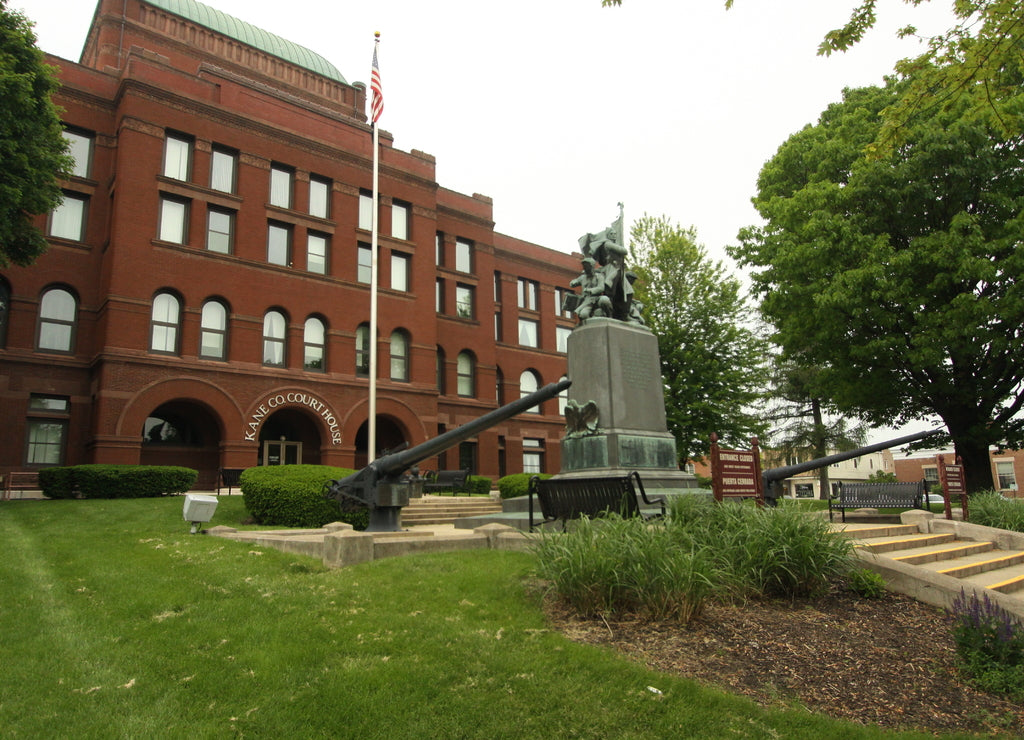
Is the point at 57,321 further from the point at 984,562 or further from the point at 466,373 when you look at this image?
the point at 984,562

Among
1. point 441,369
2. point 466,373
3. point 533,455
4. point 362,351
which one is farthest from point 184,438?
point 533,455

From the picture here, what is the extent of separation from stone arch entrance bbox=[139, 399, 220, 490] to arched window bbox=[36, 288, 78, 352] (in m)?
3.71

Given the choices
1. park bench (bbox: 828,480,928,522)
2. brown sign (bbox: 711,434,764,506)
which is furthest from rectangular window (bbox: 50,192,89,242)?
park bench (bbox: 828,480,928,522)

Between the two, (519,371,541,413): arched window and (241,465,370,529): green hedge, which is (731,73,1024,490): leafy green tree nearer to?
(241,465,370,529): green hedge

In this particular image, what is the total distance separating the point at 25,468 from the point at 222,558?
18.9 meters

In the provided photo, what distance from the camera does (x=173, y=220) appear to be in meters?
25.0

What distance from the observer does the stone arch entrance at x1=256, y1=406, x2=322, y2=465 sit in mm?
27219

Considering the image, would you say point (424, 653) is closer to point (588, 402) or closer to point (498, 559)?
point (498, 559)

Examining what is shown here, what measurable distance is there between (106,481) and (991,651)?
2004cm

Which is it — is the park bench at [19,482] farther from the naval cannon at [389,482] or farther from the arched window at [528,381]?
the arched window at [528,381]

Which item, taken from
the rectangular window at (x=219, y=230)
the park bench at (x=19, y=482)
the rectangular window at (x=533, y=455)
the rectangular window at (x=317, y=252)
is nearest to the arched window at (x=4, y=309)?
the park bench at (x=19, y=482)

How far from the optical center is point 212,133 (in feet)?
85.6

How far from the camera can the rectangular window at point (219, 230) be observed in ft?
84.6

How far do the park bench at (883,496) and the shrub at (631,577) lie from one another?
28.8ft
